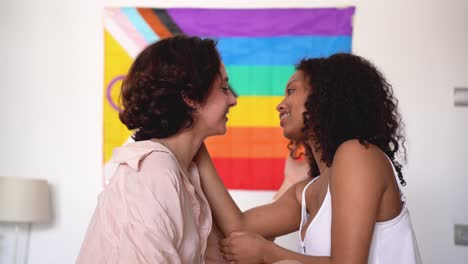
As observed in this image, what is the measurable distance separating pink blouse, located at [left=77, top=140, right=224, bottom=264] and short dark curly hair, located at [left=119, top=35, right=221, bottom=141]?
3.8 inches

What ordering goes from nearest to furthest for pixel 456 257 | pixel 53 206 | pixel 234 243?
pixel 234 243 < pixel 456 257 < pixel 53 206

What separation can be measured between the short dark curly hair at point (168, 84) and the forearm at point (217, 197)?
25 centimetres

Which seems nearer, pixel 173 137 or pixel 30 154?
pixel 173 137

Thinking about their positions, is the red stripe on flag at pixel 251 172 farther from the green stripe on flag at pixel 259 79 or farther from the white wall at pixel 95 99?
the green stripe on flag at pixel 259 79

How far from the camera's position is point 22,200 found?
354 cm

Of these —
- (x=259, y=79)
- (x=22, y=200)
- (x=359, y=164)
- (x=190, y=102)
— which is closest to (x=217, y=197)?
(x=190, y=102)

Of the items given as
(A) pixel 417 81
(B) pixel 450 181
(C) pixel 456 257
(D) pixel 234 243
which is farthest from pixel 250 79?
(D) pixel 234 243

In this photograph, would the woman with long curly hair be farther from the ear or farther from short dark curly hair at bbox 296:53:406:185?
the ear

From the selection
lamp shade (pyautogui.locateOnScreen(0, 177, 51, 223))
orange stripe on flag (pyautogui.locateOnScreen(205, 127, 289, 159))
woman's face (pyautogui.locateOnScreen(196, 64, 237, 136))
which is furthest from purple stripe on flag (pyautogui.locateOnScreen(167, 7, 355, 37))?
woman's face (pyautogui.locateOnScreen(196, 64, 237, 136))

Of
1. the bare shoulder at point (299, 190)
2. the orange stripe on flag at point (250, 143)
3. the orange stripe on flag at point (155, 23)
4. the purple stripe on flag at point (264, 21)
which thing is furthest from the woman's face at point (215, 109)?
the orange stripe on flag at point (155, 23)

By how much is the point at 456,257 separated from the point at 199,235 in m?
2.50

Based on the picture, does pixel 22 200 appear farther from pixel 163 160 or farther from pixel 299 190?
pixel 163 160

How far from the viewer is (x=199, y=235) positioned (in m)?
1.62

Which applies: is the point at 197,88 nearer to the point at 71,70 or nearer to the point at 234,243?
the point at 234,243
